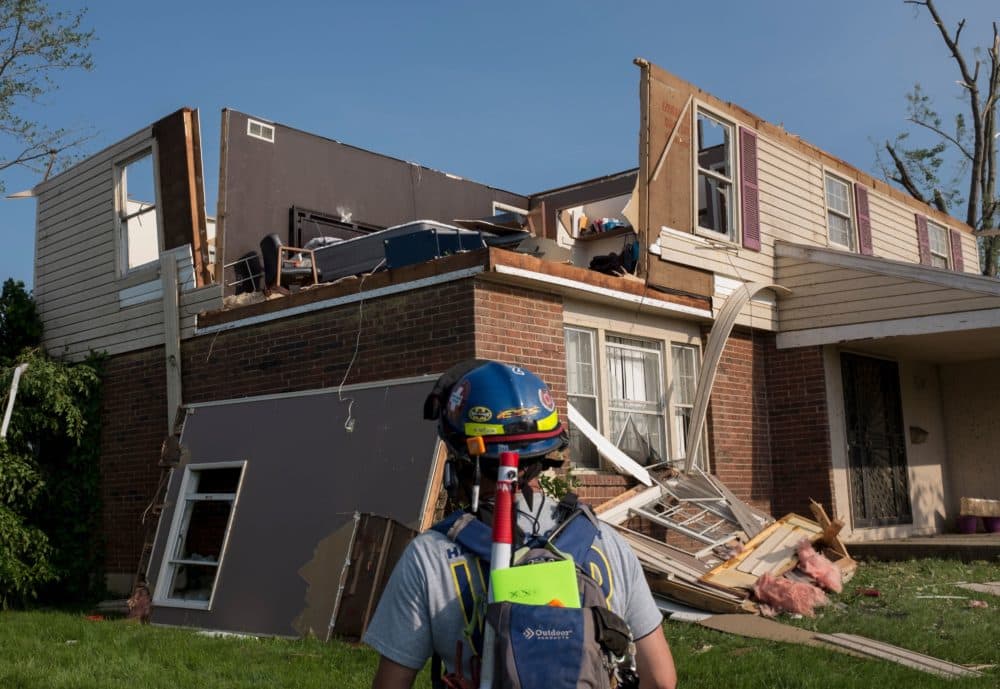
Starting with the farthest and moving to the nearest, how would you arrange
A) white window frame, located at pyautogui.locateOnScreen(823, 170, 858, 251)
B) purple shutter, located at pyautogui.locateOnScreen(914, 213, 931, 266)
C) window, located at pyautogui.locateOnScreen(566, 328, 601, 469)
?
purple shutter, located at pyautogui.locateOnScreen(914, 213, 931, 266), white window frame, located at pyautogui.locateOnScreen(823, 170, 858, 251), window, located at pyautogui.locateOnScreen(566, 328, 601, 469)

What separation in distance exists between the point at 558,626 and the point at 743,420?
415 inches

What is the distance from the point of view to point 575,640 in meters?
2.06

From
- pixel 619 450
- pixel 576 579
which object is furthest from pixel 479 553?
pixel 619 450

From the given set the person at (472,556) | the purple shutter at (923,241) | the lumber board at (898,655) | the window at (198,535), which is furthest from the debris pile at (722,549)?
the purple shutter at (923,241)

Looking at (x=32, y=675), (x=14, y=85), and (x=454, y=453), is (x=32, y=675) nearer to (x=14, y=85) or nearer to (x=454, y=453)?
(x=454, y=453)

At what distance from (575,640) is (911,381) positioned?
13.8m

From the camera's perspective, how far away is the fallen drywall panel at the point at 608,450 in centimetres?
978

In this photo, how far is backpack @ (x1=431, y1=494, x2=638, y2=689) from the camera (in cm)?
204

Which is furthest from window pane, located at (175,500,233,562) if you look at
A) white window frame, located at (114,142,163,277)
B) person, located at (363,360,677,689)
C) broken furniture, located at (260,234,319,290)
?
person, located at (363,360,677,689)

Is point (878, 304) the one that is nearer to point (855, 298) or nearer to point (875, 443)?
point (855, 298)

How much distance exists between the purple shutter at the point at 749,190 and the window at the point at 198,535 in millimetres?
6629

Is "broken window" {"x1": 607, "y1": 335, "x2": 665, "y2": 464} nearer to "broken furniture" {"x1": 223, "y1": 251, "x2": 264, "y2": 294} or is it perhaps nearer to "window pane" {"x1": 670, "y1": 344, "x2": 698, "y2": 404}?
"window pane" {"x1": 670, "y1": 344, "x2": 698, "y2": 404}

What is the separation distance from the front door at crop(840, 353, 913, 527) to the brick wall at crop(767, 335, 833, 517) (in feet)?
2.06

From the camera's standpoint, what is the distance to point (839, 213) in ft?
47.9
